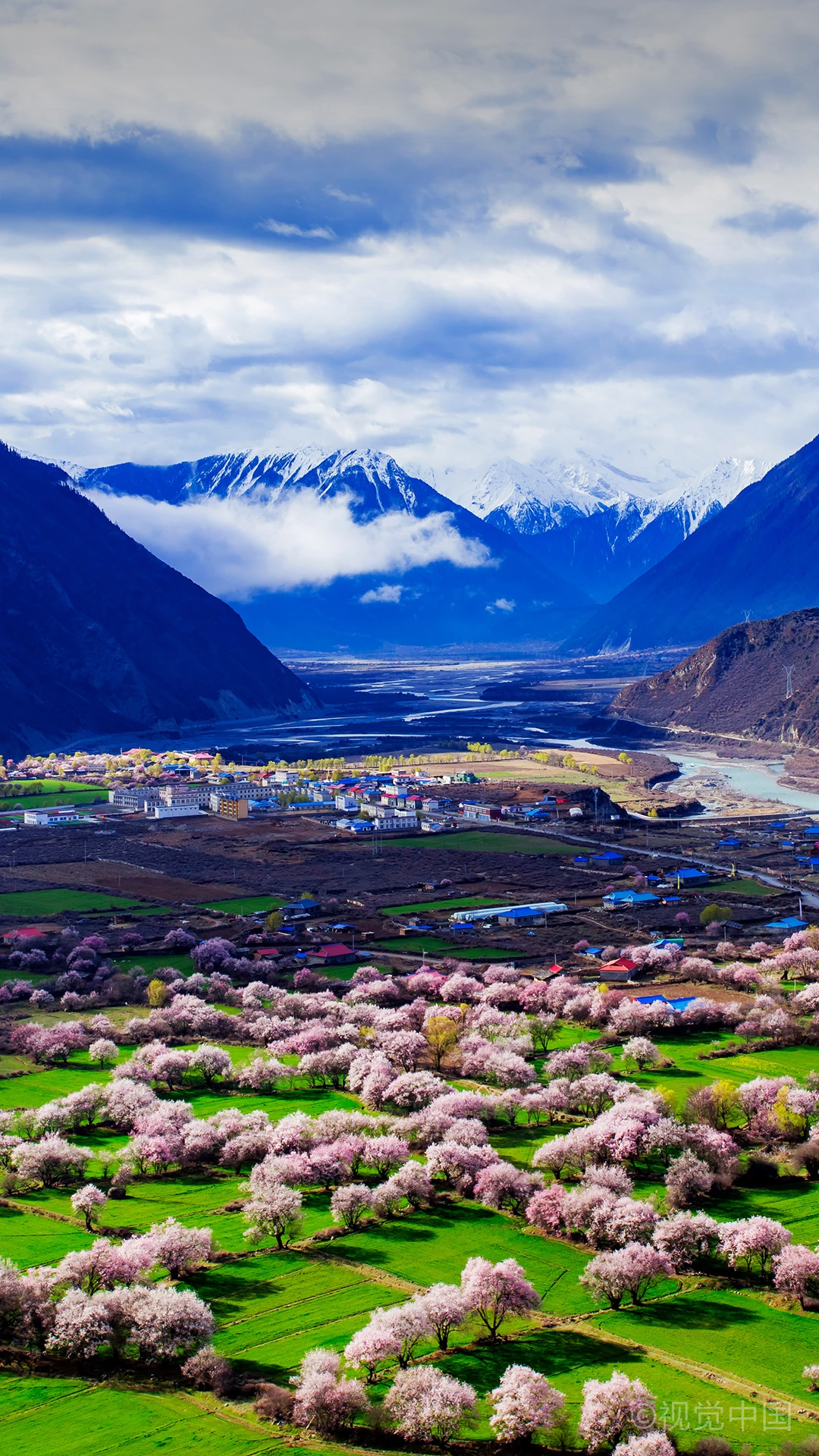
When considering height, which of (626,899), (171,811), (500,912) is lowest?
(500,912)

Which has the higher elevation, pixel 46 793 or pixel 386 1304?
pixel 46 793

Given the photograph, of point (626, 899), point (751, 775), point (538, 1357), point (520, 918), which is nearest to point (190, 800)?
point (626, 899)

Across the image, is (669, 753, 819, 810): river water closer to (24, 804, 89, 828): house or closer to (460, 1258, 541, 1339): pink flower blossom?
(24, 804, 89, 828): house

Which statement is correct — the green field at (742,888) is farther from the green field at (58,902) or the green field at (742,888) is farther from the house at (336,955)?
the green field at (58,902)

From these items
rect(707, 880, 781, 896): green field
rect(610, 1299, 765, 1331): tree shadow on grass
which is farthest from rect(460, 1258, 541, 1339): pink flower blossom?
rect(707, 880, 781, 896): green field

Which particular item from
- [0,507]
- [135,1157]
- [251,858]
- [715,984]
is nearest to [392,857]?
[251,858]

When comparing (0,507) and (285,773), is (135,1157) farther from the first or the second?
(0,507)

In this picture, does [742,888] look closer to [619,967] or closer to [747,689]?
[619,967]
